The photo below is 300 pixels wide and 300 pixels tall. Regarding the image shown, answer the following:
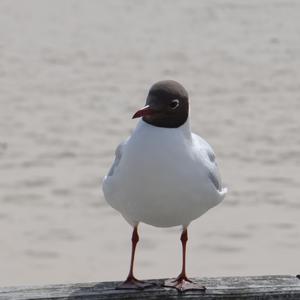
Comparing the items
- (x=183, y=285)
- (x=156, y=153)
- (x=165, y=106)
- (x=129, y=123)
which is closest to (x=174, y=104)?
(x=165, y=106)

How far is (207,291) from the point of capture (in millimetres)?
2160

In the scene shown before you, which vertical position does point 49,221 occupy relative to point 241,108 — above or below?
below

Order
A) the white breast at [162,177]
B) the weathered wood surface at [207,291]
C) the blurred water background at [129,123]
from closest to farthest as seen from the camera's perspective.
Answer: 1. the weathered wood surface at [207,291]
2. the white breast at [162,177]
3. the blurred water background at [129,123]

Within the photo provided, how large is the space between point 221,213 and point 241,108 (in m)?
2.43

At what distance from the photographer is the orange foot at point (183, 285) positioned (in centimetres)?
217

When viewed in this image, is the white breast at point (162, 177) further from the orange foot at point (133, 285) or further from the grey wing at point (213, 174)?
the orange foot at point (133, 285)

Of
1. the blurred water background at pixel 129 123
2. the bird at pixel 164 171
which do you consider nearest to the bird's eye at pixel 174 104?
the bird at pixel 164 171

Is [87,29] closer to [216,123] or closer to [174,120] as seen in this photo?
[216,123]

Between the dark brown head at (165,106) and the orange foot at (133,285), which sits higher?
the dark brown head at (165,106)

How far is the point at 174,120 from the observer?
7.31 ft

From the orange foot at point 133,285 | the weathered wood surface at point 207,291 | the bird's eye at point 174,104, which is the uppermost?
the bird's eye at point 174,104

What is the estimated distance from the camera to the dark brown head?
2211mm

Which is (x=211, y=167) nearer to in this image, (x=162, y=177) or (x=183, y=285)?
(x=162, y=177)

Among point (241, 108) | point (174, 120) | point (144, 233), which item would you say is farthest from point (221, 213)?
point (174, 120)
